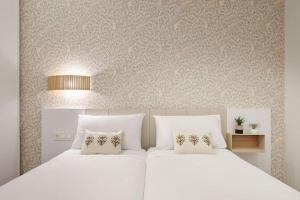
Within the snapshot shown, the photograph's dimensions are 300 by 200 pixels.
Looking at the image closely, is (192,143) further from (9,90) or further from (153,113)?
(9,90)

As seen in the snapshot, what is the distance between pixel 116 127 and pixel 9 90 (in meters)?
1.26

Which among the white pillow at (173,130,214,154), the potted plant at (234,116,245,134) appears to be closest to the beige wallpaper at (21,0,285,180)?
the potted plant at (234,116,245,134)

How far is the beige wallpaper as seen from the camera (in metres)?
3.25

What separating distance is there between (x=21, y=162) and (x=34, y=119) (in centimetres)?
52

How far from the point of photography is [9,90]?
3.12 metres

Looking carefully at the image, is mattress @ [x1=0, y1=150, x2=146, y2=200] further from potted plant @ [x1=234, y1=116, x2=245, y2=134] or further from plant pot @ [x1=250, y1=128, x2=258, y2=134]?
plant pot @ [x1=250, y1=128, x2=258, y2=134]

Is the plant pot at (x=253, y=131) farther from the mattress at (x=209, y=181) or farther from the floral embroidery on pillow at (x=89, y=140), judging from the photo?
the floral embroidery on pillow at (x=89, y=140)

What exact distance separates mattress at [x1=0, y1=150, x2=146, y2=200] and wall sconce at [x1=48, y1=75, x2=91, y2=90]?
898 millimetres

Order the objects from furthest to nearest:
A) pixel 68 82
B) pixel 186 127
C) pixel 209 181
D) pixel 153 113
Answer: pixel 153 113, pixel 68 82, pixel 186 127, pixel 209 181

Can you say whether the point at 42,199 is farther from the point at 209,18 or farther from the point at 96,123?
the point at 209,18

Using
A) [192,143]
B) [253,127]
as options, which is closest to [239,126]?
[253,127]

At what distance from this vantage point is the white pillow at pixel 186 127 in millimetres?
2906

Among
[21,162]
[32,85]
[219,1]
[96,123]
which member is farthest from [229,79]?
[21,162]

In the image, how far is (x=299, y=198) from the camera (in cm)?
143
